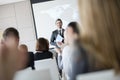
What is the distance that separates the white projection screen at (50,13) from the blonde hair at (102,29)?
683 centimetres

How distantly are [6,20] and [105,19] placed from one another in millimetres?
7502

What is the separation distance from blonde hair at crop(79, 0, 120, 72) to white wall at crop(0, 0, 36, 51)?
7.17 metres

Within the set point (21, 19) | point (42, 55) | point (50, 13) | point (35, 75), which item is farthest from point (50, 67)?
point (21, 19)

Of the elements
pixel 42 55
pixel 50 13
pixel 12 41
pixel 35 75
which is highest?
pixel 50 13

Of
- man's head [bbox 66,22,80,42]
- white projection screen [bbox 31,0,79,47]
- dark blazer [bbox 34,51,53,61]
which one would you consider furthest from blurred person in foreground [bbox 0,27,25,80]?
white projection screen [bbox 31,0,79,47]

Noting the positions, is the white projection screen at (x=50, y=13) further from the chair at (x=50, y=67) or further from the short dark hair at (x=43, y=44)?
the chair at (x=50, y=67)

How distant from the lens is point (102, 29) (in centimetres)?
98

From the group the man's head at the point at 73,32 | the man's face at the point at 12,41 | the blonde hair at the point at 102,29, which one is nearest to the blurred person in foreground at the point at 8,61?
the man's face at the point at 12,41

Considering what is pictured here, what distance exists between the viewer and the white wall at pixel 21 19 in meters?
8.08

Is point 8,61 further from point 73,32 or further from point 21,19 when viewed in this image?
point 21,19

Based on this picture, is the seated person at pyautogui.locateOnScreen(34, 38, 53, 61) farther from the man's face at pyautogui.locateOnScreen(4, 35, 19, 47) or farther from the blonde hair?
the blonde hair

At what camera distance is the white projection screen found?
25.7 feet

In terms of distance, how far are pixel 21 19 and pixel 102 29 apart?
735 centimetres

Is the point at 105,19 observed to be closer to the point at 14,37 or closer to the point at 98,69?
the point at 98,69
